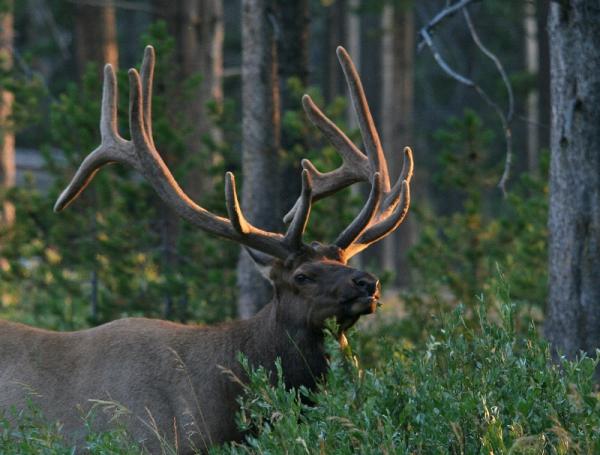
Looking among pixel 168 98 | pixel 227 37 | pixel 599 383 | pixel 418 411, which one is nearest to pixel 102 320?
pixel 168 98

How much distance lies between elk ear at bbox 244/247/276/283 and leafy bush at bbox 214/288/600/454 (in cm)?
132

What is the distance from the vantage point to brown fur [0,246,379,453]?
253 inches

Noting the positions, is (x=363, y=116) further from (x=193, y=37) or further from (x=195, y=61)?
(x=193, y=37)

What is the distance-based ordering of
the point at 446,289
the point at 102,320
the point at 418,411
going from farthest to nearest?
the point at 446,289, the point at 102,320, the point at 418,411

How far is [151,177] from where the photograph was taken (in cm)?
711

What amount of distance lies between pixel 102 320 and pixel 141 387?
14.4ft

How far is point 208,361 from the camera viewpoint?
6.81 meters

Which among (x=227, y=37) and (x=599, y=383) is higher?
(x=227, y=37)

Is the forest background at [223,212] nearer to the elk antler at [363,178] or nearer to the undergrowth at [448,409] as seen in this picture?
the elk antler at [363,178]

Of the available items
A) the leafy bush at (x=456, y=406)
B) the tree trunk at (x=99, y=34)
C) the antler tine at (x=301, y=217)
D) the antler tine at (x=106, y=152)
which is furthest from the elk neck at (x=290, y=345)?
the tree trunk at (x=99, y=34)

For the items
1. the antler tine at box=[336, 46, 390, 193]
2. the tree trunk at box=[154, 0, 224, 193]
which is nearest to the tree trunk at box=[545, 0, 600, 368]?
the antler tine at box=[336, 46, 390, 193]

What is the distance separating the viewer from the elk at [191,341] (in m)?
6.43

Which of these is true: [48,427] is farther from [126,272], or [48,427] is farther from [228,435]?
[126,272]

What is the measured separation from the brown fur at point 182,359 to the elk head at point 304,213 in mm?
12
